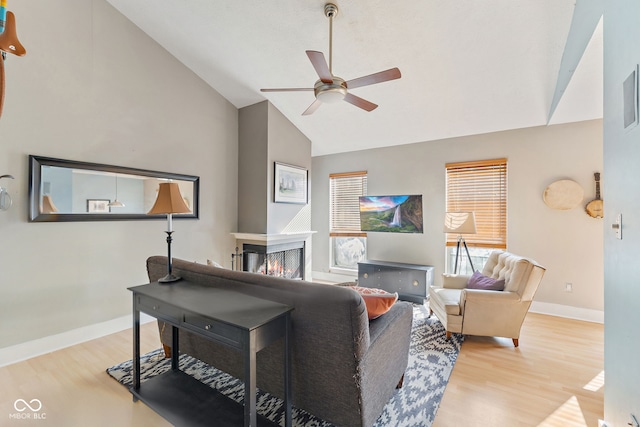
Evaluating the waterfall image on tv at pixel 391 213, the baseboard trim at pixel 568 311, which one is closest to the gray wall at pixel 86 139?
the waterfall image on tv at pixel 391 213

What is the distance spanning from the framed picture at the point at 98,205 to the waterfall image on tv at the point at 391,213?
3617 mm

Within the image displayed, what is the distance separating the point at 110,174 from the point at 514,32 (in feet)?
14.1

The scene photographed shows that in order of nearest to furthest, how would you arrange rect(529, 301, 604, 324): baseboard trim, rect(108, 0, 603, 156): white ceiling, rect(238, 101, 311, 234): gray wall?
rect(108, 0, 603, 156): white ceiling → rect(529, 301, 604, 324): baseboard trim → rect(238, 101, 311, 234): gray wall

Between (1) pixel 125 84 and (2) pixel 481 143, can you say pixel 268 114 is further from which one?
(2) pixel 481 143

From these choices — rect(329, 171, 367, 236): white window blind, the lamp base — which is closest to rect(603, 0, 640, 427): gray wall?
the lamp base

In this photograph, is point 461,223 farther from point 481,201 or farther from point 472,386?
point 472,386

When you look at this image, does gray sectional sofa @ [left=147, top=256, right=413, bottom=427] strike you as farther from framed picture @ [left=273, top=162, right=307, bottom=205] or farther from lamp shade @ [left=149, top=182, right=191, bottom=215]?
framed picture @ [left=273, top=162, right=307, bottom=205]

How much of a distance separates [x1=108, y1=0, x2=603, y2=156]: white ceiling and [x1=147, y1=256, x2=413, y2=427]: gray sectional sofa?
2.35 m

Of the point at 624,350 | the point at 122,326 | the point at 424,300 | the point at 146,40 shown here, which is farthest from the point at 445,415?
the point at 146,40

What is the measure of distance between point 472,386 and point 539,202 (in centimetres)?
277

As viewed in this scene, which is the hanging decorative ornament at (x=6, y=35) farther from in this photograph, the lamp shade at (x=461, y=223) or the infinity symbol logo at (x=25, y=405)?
the lamp shade at (x=461, y=223)

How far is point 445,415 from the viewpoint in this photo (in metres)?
1.87

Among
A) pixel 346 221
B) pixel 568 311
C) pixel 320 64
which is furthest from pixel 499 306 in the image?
pixel 346 221

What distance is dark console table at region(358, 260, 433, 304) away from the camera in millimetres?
4070
